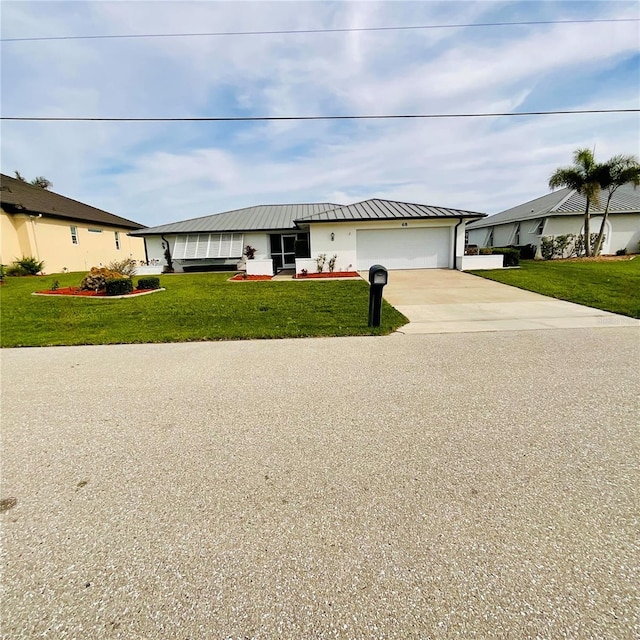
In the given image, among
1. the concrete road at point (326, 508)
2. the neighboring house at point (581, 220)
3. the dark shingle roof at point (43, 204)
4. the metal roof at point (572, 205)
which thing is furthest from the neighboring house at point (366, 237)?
the concrete road at point (326, 508)

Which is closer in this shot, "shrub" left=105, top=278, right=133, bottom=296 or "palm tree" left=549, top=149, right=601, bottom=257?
"shrub" left=105, top=278, right=133, bottom=296

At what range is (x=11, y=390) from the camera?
445cm

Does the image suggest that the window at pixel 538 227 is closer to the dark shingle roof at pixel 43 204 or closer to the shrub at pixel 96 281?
the shrub at pixel 96 281

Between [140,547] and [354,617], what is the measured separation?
127 centimetres

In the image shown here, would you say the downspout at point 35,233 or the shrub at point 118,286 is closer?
the shrub at point 118,286

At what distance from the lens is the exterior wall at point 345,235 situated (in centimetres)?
1725

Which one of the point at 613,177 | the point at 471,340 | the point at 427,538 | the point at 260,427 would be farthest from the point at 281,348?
the point at 613,177

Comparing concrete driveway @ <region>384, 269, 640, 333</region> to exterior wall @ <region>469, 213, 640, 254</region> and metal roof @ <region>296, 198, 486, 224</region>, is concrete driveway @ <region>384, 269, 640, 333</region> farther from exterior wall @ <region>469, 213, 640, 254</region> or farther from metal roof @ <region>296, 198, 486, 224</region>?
exterior wall @ <region>469, 213, 640, 254</region>

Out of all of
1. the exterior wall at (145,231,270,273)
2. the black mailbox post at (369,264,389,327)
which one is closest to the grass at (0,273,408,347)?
the black mailbox post at (369,264,389,327)

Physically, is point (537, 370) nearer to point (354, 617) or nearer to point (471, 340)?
point (471, 340)

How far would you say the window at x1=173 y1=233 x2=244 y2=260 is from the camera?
66.9ft

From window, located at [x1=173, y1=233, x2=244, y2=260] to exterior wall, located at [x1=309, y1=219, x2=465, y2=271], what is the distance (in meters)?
5.52

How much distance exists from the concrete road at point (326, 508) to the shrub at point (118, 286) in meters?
7.86

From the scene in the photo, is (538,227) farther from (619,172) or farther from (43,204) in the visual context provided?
(43,204)
